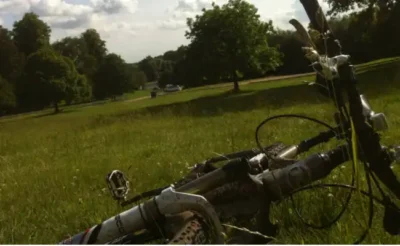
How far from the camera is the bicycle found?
4.88ft

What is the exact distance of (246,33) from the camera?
125 feet

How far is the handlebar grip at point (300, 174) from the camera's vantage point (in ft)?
6.13

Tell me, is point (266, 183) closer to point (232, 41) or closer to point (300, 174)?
point (300, 174)

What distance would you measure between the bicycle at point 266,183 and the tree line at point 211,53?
200 inches

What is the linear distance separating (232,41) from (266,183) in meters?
35.7

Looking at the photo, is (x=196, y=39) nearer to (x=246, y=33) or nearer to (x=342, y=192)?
(x=246, y=33)

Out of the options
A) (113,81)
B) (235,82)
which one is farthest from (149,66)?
(235,82)

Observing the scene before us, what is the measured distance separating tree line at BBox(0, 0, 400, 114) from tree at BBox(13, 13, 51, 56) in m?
0.01

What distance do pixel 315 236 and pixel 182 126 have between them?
9774 mm

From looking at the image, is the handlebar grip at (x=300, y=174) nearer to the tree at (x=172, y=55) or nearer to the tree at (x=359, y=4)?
the tree at (x=172, y=55)

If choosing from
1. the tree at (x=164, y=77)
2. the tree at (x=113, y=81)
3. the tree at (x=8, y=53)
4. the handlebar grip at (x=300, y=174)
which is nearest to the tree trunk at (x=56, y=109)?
the tree at (x=113, y=81)

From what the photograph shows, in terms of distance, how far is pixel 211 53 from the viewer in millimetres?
35469

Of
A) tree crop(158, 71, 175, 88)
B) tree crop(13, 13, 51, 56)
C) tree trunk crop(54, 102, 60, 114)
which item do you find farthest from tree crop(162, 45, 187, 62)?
tree trunk crop(54, 102, 60, 114)

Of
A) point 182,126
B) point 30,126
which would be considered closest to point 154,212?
A: point 182,126
